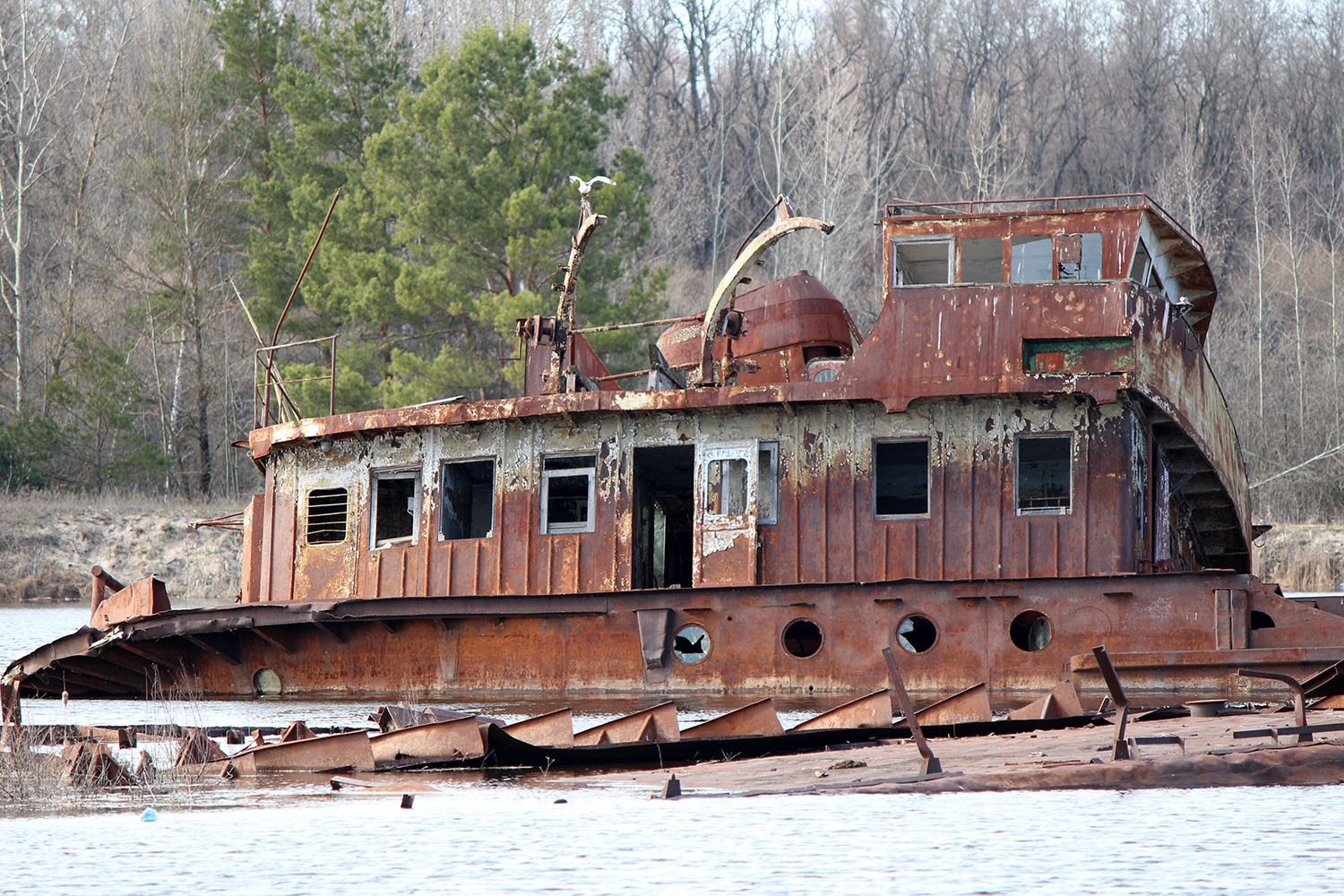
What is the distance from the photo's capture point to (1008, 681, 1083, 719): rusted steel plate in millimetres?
9820

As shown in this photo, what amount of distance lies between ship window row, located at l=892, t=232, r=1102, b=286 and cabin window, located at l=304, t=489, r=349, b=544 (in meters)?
6.36

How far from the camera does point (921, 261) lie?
14.4 m

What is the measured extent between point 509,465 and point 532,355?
1384 mm

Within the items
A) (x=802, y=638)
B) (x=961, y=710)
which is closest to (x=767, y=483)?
(x=802, y=638)

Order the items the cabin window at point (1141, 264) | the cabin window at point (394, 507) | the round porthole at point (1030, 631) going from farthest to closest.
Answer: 1. the cabin window at point (394, 507)
2. the cabin window at point (1141, 264)
3. the round porthole at point (1030, 631)

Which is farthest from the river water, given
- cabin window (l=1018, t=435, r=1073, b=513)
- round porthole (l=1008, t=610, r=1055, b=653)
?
cabin window (l=1018, t=435, r=1073, b=513)

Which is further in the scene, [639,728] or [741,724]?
[741,724]

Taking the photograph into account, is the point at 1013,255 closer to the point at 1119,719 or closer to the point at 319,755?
the point at 1119,719

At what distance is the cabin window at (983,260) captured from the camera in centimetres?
1387

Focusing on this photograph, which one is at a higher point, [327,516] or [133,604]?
[327,516]

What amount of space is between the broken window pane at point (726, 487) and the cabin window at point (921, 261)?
2.31 meters

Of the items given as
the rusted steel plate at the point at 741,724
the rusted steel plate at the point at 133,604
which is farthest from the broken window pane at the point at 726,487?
the rusted steel plate at the point at 133,604

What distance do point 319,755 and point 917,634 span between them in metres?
6.33

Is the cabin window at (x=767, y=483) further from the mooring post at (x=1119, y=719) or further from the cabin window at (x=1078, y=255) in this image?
the mooring post at (x=1119, y=719)
